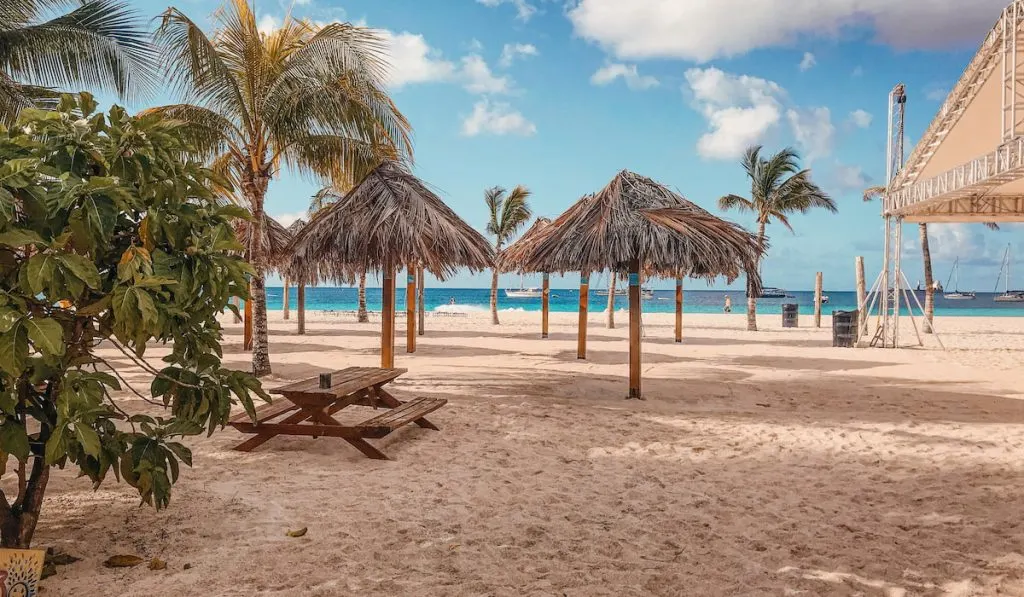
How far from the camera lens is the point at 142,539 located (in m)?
3.25

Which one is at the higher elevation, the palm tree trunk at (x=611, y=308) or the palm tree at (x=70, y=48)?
the palm tree at (x=70, y=48)

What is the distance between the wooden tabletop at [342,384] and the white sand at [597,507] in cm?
51

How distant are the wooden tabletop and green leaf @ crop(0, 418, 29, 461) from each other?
213 centimetres

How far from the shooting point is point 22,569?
252cm

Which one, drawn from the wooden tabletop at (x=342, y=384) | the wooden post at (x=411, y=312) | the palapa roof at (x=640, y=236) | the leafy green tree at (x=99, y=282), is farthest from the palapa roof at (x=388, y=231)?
the leafy green tree at (x=99, y=282)

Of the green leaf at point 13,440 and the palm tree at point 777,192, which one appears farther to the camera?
the palm tree at point 777,192

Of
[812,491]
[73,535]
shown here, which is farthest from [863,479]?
[73,535]

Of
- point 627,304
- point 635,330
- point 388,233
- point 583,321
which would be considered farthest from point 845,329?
point 627,304

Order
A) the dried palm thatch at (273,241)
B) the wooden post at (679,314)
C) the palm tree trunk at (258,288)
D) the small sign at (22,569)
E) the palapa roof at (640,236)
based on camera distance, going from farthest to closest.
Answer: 1. the dried palm thatch at (273,241)
2. the wooden post at (679,314)
3. the palm tree trunk at (258,288)
4. the palapa roof at (640,236)
5. the small sign at (22,569)

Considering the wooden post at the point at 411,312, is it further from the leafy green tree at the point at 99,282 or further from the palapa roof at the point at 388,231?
the leafy green tree at the point at 99,282

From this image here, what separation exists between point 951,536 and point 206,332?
13.3 feet

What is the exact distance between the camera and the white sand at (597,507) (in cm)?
298

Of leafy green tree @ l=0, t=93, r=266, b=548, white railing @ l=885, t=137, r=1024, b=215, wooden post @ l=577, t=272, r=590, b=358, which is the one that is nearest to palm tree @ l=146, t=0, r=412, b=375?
wooden post @ l=577, t=272, r=590, b=358

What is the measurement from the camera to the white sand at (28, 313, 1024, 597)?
2.98 metres
